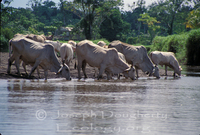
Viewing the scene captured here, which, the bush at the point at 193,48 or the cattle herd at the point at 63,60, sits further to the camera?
the bush at the point at 193,48

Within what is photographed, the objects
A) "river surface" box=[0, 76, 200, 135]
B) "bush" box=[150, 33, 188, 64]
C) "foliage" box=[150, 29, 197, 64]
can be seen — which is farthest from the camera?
"bush" box=[150, 33, 188, 64]

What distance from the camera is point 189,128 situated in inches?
212

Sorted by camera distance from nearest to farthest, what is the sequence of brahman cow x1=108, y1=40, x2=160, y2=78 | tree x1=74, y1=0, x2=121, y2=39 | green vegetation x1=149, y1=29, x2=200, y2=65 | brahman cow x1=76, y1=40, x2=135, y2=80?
brahman cow x1=76, y1=40, x2=135, y2=80 → brahman cow x1=108, y1=40, x2=160, y2=78 → green vegetation x1=149, y1=29, x2=200, y2=65 → tree x1=74, y1=0, x2=121, y2=39

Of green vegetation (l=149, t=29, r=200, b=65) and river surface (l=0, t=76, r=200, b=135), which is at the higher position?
green vegetation (l=149, t=29, r=200, b=65)

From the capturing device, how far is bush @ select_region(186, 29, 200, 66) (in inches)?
1346

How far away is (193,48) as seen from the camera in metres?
34.5

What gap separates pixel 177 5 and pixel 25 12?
43530mm

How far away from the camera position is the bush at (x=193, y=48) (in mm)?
34200

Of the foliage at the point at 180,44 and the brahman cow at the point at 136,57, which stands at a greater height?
the foliage at the point at 180,44

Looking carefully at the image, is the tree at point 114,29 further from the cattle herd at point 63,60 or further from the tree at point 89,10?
the cattle herd at point 63,60

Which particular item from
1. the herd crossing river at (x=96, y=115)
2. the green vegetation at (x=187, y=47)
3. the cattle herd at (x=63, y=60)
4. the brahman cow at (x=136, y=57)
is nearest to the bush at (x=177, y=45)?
the green vegetation at (x=187, y=47)

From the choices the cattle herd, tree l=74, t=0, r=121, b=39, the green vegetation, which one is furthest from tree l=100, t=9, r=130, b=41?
the cattle herd

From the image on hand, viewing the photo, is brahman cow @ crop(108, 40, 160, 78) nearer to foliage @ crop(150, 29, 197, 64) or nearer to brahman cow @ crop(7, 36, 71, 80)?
brahman cow @ crop(7, 36, 71, 80)

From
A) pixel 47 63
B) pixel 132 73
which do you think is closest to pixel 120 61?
pixel 132 73
